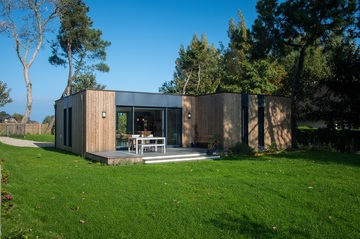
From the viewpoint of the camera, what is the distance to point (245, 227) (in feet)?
13.8

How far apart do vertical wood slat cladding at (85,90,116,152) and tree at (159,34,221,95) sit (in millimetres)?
19883

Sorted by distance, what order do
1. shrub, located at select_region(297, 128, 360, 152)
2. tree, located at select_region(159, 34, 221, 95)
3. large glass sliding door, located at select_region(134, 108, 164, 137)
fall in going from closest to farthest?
large glass sliding door, located at select_region(134, 108, 164, 137)
shrub, located at select_region(297, 128, 360, 152)
tree, located at select_region(159, 34, 221, 95)

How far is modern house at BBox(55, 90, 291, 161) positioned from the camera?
40.8 ft

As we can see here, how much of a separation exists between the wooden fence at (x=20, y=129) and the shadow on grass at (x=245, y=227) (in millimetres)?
28693

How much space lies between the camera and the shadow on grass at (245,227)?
397 centimetres

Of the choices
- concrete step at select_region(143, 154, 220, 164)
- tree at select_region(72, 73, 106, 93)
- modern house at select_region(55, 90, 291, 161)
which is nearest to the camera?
concrete step at select_region(143, 154, 220, 164)

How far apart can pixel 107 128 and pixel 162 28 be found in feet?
34.6

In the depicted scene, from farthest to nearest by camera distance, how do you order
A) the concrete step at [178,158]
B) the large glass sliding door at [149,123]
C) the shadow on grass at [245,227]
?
1. the large glass sliding door at [149,123]
2. the concrete step at [178,158]
3. the shadow on grass at [245,227]

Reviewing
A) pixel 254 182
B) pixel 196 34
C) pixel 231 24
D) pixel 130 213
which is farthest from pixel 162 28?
pixel 196 34

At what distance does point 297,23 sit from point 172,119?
24.1 ft

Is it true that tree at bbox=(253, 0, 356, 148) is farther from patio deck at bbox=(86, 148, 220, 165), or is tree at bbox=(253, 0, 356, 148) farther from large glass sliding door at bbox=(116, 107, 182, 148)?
patio deck at bbox=(86, 148, 220, 165)

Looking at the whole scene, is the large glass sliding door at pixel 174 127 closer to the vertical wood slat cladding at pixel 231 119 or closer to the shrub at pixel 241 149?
the vertical wood slat cladding at pixel 231 119

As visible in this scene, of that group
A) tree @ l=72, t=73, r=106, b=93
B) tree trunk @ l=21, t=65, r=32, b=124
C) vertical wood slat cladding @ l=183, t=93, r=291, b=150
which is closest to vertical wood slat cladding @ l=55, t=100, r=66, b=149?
vertical wood slat cladding @ l=183, t=93, r=291, b=150

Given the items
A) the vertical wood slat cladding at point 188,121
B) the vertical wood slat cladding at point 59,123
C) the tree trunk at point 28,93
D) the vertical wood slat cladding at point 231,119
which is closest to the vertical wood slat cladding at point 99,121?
the vertical wood slat cladding at point 188,121
